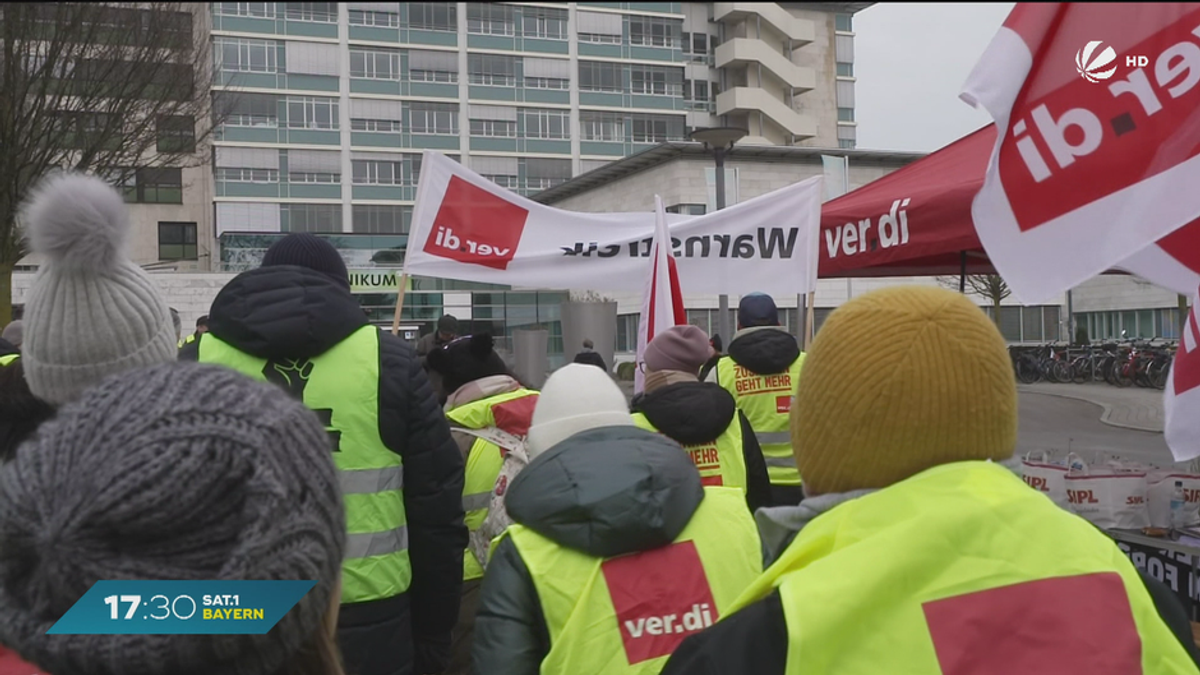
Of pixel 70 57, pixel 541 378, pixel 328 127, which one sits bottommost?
pixel 541 378

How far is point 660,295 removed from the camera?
6.07 m

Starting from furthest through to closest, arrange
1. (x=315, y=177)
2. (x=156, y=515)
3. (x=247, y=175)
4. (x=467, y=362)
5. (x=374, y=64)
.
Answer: (x=374, y=64), (x=315, y=177), (x=247, y=175), (x=467, y=362), (x=156, y=515)

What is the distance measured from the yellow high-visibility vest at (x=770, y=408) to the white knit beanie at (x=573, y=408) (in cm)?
276

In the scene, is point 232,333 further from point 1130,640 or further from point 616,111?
point 616,111

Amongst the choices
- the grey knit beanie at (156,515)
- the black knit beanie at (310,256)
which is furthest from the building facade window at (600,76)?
the grey knit beanie at (156,515)

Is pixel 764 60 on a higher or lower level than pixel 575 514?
higher

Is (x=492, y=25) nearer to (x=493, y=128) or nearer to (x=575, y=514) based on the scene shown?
(x=493, y=128)

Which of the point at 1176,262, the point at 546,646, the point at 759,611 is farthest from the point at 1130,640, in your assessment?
the point at 1176,262

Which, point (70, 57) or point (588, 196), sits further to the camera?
point (588, 196)

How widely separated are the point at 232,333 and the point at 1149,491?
16.1 feet

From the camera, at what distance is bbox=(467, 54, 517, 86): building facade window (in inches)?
2227

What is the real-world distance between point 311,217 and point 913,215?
5180cm

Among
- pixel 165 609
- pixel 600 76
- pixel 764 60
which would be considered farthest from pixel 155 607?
pixel 600 76

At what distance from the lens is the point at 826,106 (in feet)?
198
